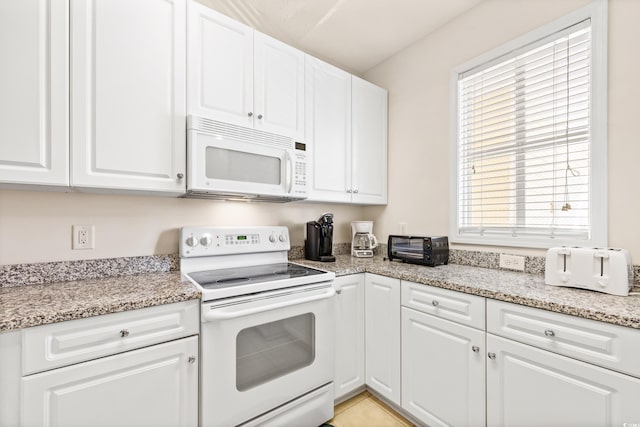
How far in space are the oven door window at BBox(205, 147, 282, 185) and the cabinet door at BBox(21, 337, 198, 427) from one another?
836mm

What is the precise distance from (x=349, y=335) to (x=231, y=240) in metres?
0.94

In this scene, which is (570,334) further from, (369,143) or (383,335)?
(369,143)

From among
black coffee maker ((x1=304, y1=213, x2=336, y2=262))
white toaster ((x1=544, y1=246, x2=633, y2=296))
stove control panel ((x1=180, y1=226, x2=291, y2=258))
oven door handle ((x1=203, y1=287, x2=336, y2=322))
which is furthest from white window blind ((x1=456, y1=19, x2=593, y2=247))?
stove control panel ((x1=180, y1=226, x2=291, y2=258))

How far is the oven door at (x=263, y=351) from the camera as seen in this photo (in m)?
1.30

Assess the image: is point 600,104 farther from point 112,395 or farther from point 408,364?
point 112,395

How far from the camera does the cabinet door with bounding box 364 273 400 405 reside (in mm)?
1724

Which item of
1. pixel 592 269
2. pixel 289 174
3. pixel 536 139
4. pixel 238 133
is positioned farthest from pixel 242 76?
pixel 592 269

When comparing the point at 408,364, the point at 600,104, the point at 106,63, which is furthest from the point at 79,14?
the point at 600,104

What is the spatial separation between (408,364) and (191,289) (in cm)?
122

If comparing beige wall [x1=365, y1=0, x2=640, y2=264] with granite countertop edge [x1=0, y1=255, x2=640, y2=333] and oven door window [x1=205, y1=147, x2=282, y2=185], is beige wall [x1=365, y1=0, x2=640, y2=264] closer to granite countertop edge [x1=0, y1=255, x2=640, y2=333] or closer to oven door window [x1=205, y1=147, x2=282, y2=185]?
granite countertop edge [x1=0, y1=255, x2=640, y2=333]

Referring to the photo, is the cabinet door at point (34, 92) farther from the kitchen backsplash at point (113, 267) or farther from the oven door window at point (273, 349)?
the oven door window at point (273, 349)

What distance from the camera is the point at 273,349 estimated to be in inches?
59.4

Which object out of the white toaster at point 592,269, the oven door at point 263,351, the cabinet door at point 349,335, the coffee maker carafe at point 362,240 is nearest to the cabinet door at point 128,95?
the oven door at point 263,351

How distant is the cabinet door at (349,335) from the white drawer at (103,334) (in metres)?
0.85
